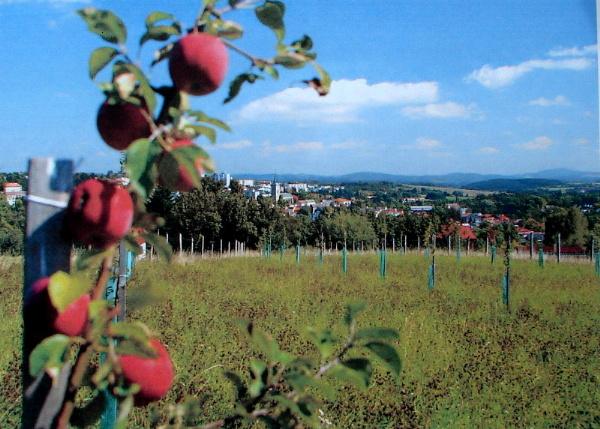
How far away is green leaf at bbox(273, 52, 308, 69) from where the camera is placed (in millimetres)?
353

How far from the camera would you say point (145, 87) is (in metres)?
0.31

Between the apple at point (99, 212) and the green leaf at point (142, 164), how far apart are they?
17 millimetres

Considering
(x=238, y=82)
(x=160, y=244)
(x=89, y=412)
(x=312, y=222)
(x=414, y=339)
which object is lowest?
(x=312, y=222)

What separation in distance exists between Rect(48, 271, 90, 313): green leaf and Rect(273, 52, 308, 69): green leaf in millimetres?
168

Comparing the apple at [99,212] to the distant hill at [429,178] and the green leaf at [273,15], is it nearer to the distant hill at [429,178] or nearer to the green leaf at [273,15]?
the green leaf at [273,15]

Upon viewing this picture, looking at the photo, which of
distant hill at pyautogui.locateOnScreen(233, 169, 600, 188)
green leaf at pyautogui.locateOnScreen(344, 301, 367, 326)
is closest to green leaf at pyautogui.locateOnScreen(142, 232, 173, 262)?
green leaf at pyautogui.locateOnScreen(344, 301, 367, 326)

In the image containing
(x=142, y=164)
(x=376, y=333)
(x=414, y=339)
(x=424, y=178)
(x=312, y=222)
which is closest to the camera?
(x=142, y=164)

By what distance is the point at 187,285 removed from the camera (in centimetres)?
511

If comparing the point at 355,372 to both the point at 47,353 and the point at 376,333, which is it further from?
the point at 47,353

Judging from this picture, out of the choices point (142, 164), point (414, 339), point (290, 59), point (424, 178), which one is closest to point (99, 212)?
point (142, 164)

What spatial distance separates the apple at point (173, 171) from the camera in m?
0.31

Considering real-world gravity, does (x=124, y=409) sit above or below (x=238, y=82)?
below

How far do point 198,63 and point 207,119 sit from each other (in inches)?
1.6

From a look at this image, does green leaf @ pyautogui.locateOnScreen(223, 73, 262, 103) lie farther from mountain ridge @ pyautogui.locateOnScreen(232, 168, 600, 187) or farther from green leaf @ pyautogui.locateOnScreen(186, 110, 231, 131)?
mountain ridge @ pyautogui.locateOnScreen(232, 168, 600, 187)
